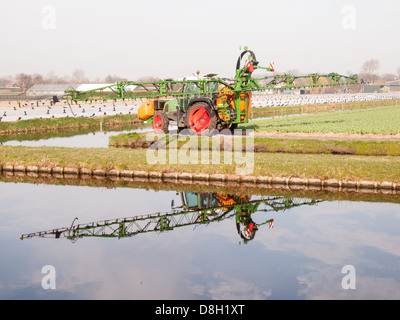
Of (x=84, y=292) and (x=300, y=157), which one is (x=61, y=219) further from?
(x=300, y=157)

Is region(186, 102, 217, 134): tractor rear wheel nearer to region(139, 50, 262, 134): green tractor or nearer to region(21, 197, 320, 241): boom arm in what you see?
region(139, 50, 262, 134): green tractor

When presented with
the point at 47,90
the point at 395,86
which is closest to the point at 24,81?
the point at 47,90

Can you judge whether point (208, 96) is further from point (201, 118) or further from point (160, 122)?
point (160, 122)

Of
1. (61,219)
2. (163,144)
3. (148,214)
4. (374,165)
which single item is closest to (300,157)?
(374,165)

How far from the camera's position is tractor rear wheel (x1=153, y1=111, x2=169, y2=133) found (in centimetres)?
3038

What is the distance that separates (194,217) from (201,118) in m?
12.8

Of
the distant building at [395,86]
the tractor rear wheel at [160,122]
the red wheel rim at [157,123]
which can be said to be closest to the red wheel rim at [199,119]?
the tractor rear wheel at [160,122]

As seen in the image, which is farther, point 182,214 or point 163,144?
point 163,144

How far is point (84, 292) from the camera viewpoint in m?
10.3

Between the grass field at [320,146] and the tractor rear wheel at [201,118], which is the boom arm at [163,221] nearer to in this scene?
the grass field at [320,146]

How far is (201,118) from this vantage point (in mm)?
28562

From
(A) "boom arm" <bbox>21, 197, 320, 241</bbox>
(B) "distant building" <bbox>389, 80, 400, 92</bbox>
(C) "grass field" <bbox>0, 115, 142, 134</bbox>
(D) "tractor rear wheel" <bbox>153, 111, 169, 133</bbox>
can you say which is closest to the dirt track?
(D) "tractor rear wheel" <bbox>153, 111, 169, 133</bbox>

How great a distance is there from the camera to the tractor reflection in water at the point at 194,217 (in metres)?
14.6
